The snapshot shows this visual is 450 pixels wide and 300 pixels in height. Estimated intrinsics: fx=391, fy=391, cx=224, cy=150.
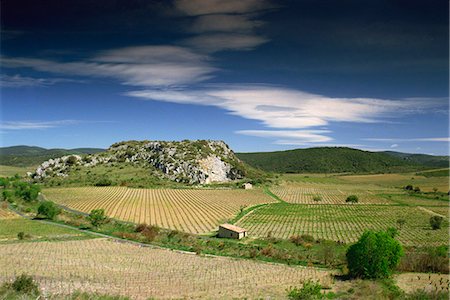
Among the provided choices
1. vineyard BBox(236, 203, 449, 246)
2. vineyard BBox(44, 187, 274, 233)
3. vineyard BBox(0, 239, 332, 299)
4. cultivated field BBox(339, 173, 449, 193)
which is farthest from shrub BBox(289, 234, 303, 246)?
cultivated field BBox(339, 173, 449, 193)

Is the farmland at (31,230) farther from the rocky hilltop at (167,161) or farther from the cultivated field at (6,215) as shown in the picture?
the rocky hilltop at (167,161)

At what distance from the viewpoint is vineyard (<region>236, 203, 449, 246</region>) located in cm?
5894

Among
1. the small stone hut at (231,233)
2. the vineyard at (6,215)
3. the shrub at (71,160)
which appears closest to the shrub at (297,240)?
the small stone hut at (231,233)

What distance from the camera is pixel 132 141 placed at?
186 metres

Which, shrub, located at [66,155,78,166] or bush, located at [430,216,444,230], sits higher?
shrub, located at [66,155,78,166]

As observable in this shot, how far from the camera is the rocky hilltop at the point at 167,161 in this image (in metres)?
146

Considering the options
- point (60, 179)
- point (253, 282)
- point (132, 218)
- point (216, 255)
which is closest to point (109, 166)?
point (60, 179)

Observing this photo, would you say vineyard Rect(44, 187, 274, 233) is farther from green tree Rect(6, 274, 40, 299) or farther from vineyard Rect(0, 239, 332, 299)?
green tree Rect(6, 274, 40, 299)

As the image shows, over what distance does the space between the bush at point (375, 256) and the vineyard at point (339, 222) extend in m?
22.5

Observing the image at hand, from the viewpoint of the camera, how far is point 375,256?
3284cm

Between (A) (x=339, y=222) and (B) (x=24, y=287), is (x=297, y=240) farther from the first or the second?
(B) (x=24, y=287)

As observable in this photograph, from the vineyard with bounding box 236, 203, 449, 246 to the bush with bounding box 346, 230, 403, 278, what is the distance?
22.5 meters

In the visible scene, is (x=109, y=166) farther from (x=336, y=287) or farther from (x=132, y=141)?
(x=336, y=287)

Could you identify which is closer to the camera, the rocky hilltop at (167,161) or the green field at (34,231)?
the green field at (34,231)
